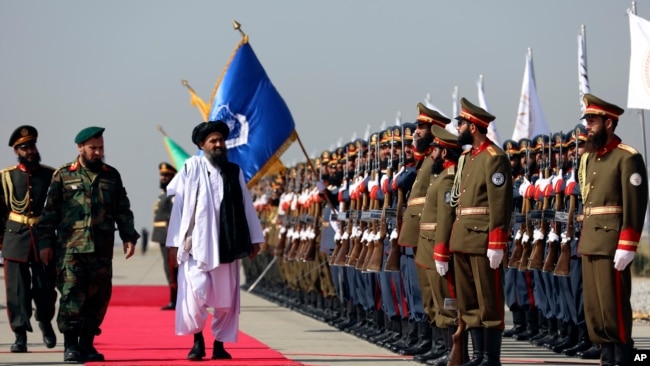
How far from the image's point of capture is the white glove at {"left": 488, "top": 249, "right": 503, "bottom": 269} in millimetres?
10109

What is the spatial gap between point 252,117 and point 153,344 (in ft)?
16.0

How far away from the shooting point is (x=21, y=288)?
43.7 ft

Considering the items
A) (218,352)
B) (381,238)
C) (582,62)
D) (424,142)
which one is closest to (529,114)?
(582,62)

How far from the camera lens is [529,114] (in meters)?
20.9

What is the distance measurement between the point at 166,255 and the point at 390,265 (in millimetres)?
9665

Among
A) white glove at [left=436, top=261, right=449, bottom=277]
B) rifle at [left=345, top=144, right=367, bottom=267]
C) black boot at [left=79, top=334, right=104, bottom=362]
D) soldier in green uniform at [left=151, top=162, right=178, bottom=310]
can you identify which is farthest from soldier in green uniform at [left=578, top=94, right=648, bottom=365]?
soldier in green uniform at [left=151, top=162, right=178, bottom=310]

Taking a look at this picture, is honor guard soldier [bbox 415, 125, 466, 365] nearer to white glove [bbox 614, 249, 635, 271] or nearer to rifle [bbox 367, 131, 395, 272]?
white glove [bbox 614, 249, 635, 271]

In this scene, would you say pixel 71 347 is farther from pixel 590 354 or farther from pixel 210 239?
pixel 590 354

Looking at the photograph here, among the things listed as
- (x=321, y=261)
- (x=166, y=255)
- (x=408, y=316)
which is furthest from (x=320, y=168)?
(x=408, y=316)

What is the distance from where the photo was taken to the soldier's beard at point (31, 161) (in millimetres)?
13461

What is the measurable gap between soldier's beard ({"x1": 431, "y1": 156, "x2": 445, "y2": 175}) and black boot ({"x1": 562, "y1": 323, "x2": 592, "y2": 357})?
2561 millimetres

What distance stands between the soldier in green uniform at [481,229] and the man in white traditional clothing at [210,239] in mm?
2124

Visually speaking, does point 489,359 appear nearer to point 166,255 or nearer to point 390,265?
point 390,265

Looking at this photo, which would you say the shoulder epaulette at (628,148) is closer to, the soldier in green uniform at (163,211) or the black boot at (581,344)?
the black boot at (581,344)
